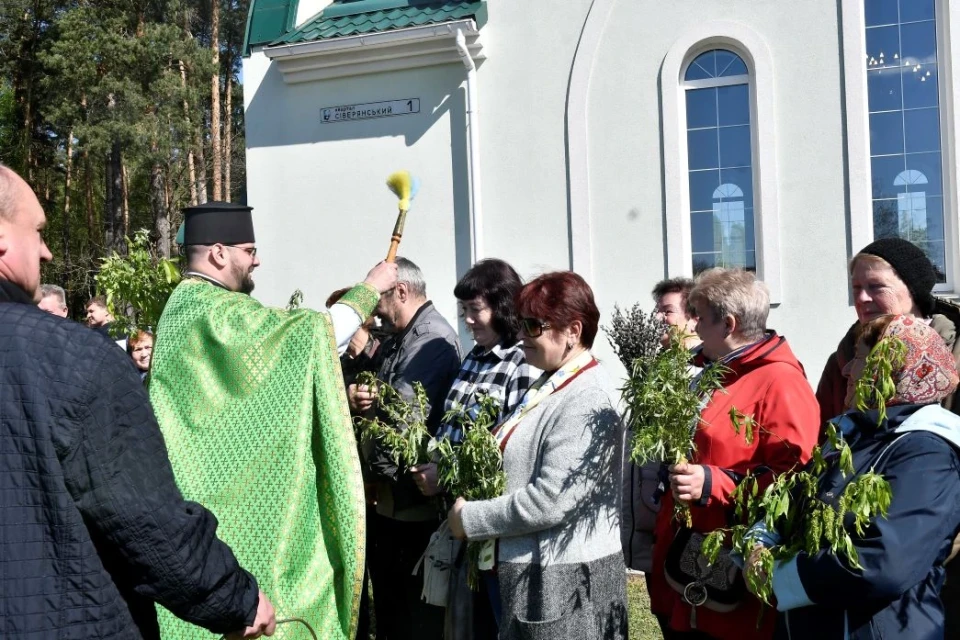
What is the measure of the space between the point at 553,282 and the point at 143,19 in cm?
2156

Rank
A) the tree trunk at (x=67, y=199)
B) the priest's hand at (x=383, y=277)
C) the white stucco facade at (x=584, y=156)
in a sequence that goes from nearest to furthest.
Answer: the priest's hand at (x=383, y=277), the white stucco facade at (x=584, y=156), the tree trunk at (x=67, y=199)

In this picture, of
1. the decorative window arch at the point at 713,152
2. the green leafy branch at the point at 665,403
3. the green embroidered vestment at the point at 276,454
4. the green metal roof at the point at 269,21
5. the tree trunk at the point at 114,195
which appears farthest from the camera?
the tree trunk at the point at 114,195

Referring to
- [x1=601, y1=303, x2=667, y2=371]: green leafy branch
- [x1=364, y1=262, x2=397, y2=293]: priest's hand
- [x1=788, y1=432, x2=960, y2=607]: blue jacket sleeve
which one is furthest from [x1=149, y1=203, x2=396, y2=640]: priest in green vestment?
[x1=601, y1=303, x2=667, y2=371]: green leafy branch

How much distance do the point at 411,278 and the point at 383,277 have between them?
51 centimetres

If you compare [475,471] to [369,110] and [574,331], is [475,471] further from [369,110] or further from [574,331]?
[369,110]

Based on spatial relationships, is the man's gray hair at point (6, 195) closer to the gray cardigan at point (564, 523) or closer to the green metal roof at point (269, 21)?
the gray cardigan at point (564, 523)

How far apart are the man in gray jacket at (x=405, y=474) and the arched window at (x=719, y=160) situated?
4716mm

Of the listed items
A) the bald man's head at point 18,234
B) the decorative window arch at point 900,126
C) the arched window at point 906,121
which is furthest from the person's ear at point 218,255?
the arched window at point 906,121

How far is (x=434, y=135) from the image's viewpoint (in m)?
9.20

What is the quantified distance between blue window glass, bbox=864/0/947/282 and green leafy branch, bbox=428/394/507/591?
5.82m

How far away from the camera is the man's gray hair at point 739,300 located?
334 centimetres

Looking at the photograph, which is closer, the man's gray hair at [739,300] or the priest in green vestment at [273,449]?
→ the priest in green vestment at [273,449]

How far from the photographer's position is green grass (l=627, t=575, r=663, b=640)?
5.23m

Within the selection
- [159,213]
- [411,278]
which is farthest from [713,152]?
[159,213]
